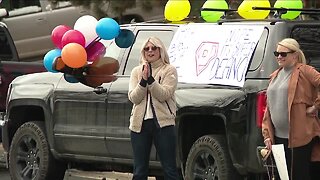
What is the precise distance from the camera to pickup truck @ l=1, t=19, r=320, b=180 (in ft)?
26.7

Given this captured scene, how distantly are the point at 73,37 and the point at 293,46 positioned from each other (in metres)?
2.67


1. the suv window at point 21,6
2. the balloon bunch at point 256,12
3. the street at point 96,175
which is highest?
the balloon bunch at point 256,12

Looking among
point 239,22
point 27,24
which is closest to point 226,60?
point 239,22

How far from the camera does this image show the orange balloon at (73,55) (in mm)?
9180

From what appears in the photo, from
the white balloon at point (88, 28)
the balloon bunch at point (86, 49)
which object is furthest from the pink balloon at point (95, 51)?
the white balloon at point (88, 28)

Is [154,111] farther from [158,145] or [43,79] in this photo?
[43,79]

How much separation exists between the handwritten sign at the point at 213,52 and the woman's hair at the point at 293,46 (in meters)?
0.65

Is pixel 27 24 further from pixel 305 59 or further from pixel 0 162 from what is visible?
pixel 305 59

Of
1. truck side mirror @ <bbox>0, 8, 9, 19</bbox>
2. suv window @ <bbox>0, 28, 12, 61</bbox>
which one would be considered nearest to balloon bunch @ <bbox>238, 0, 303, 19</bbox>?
suv window @ <bbox>0, 28, 12, 61</bbox>

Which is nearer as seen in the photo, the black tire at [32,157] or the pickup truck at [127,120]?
the pickup truck at [127,120]

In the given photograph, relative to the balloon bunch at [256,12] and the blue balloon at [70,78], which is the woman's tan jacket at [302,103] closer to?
the balloon bunch at [256,12]

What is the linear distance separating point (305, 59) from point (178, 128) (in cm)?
151

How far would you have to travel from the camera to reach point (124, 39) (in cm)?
943

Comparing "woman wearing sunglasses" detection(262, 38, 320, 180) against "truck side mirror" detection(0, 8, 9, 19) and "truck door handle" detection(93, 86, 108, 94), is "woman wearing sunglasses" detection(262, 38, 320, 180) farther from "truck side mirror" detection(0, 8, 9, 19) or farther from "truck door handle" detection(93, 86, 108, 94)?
"truck side mirror" detection(0, 8, 9, 19)
